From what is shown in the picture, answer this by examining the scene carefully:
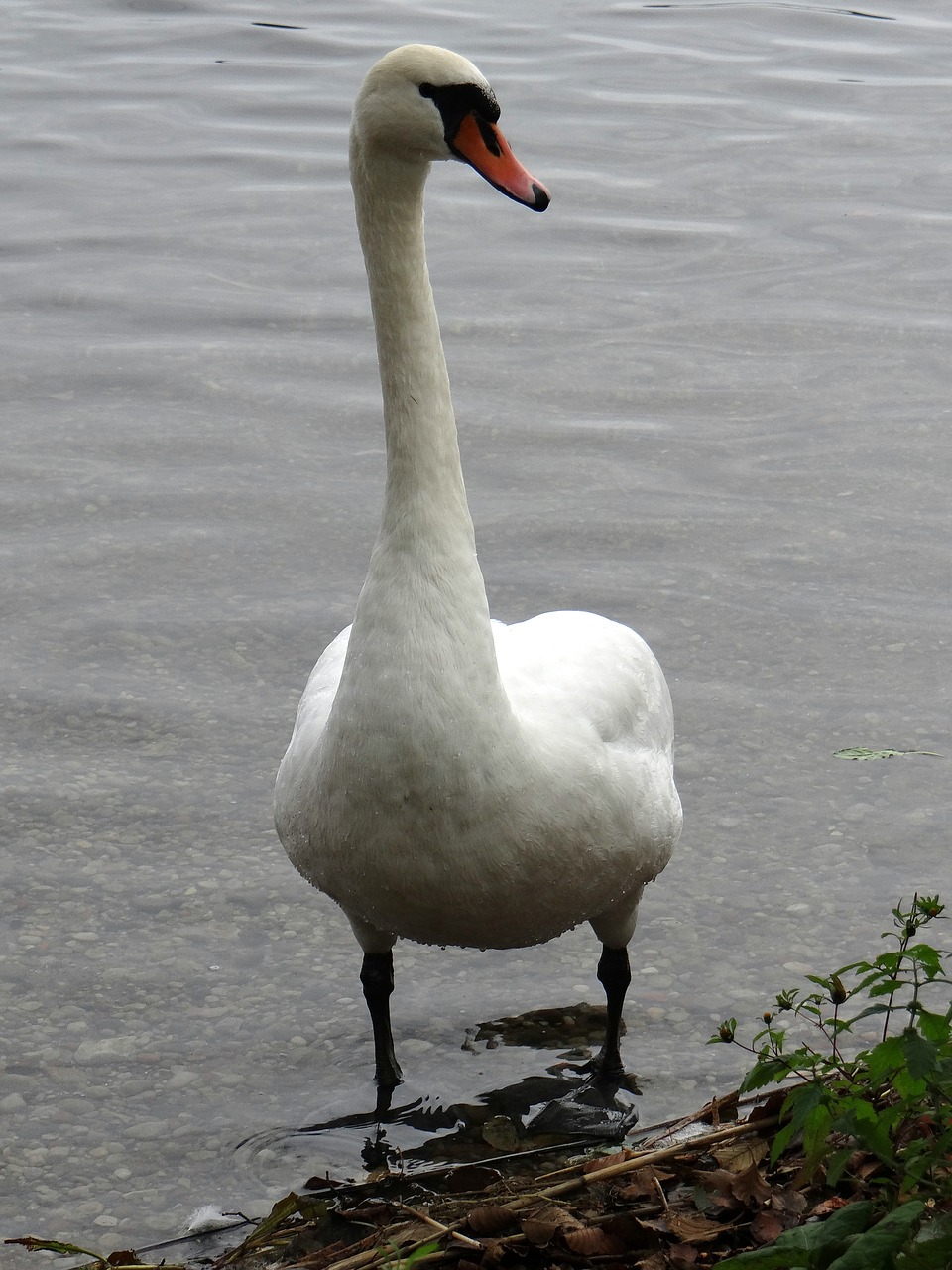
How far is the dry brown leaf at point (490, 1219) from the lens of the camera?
3.63 meters

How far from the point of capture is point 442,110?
385 cm

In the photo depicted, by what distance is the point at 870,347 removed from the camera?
10742mm

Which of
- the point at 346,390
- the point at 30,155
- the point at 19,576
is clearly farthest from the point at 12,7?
the point at 19,576

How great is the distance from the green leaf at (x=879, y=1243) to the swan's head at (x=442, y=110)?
217cm

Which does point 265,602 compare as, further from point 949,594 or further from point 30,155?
point 30,155

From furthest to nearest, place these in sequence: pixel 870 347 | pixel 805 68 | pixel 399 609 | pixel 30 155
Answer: pixel 805 68 → pixel 30 155 → pixel 870 347 → pixel 399 609

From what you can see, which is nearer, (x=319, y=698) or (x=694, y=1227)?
(x=694, y=1227)

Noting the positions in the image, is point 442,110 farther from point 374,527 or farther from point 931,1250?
point 374,527

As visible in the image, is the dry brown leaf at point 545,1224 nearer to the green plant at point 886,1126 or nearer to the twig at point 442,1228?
the twig at point 442,1228

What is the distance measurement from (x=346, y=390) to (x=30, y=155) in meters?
5.86

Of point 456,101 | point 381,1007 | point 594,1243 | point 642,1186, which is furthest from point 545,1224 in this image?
point 456,101

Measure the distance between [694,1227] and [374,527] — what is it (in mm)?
5390

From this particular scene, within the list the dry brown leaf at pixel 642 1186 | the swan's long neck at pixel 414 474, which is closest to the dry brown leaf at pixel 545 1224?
the dry brown leaf at pixel 642 1186

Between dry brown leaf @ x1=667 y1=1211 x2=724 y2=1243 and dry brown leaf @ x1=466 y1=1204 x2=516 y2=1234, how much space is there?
332 millimetres
